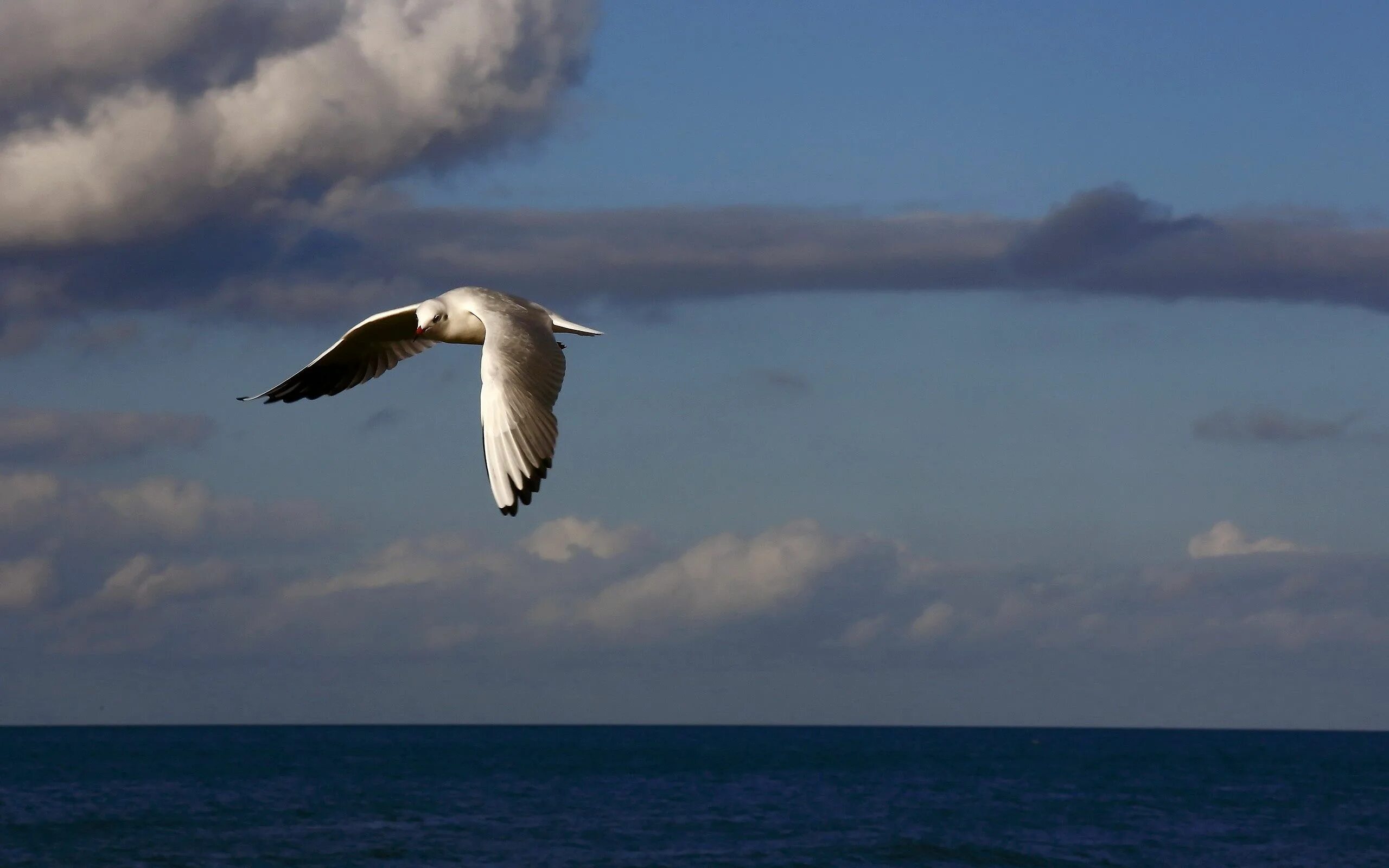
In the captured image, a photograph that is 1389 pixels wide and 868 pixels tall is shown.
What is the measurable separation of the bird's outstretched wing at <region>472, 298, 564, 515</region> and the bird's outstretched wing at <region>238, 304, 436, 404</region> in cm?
203

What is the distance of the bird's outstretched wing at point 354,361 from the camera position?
13.5 metres

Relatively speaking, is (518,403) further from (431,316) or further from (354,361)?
(354,361)

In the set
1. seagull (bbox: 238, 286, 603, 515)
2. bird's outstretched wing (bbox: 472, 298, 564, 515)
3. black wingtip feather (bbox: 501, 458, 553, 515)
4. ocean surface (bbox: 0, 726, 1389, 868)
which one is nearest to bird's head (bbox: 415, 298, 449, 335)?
seagull (bbox: 238, 286, 603, 515)

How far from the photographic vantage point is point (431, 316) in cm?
1229

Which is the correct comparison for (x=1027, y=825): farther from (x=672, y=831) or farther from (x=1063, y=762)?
(x=1063, y=762)

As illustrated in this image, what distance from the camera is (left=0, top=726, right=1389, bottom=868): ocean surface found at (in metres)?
52.7

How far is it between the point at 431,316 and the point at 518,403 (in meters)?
2.00

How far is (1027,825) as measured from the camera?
2564 inches

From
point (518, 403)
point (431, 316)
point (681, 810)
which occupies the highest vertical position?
point (431, 316)

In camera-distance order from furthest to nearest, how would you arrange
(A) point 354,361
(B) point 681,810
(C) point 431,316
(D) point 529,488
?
(B) point 681,810, (A) point 354,361, (C) point 431,316, (D) point 529,488

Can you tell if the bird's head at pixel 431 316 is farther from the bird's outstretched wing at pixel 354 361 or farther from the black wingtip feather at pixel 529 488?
the black wingtip feather at pixel 529 488

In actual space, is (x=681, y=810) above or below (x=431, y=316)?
below

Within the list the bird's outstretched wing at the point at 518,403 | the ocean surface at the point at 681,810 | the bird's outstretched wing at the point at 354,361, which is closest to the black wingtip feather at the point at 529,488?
the bird's outstretched wing at the point at 518,403

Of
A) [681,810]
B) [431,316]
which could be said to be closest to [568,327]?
[431,316]
